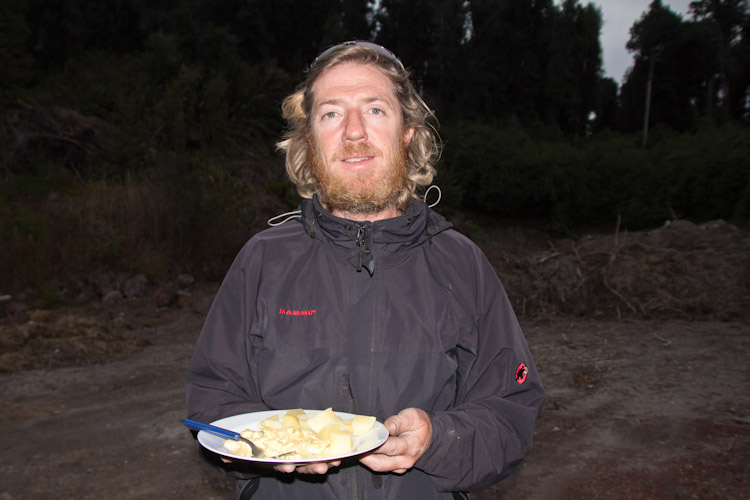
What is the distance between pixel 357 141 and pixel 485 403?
87 centimetres

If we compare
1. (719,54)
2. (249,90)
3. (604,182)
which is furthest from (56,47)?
(719,54)

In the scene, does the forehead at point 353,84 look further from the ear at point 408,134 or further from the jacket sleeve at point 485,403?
the jacket sleeve at point 485,403

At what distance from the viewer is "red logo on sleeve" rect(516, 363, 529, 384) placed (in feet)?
5.64

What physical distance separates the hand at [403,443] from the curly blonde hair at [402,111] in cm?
78

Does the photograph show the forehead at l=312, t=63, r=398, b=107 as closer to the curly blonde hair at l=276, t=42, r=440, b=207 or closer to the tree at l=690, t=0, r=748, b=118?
the curly blonde hair at l=276, t=42, r=440, b=207

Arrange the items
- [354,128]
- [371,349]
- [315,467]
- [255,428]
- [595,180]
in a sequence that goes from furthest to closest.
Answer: [595,180]
[354,128]
[371,349]
[255,428]
[315,467]

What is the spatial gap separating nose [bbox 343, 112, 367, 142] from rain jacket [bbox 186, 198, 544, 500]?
27 cm

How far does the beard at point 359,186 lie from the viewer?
194 cm

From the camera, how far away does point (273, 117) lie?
18.8 metres

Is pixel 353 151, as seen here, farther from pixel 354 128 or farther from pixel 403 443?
pixel 403 443

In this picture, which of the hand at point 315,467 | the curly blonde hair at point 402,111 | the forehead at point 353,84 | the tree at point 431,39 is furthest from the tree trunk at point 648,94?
the hand at point 315,467

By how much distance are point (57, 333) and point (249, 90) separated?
12.2 metres

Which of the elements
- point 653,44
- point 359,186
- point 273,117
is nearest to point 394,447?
point 359,186

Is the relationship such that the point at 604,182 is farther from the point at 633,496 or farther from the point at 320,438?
the point at 320,438
